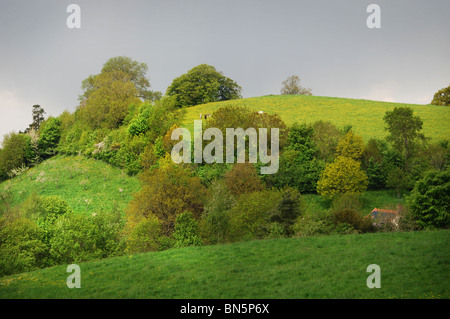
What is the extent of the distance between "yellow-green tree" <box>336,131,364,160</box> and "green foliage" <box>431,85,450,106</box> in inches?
2235

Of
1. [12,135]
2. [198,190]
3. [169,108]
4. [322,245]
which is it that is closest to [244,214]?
[198,190]

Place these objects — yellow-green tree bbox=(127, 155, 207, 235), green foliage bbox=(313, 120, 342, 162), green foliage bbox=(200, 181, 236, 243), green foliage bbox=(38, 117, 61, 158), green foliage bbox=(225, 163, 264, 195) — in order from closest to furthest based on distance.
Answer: green foliage bbox=(200, 181, 236, 243) < yellow-green tree bbox=(127, 155, 207, 235) < green foliage bbox=(225, 163, 264, 195) < green foliage bbox=(313, 120, 342, 162) < green foliage bbox=(38, 117, 61, 158)

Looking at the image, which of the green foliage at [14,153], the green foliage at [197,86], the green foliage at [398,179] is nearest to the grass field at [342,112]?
the green foliage at [197,86]

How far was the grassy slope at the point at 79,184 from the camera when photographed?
5107 centimetres

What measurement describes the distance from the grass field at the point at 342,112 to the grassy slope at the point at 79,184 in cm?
1766

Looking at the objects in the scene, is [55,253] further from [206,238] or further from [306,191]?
[306,191]

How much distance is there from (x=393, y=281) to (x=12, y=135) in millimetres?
84955

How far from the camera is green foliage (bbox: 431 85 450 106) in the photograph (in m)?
87.6

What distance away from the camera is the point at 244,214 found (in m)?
32.4

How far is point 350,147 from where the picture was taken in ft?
151

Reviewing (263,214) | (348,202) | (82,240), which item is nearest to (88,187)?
(82,240)

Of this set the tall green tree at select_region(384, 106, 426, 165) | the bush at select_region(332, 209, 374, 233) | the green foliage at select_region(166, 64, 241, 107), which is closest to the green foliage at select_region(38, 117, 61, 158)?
the green foliage at select_region(166, 64, 241, 107)

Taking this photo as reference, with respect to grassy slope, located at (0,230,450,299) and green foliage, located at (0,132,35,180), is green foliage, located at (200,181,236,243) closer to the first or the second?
grassy slope, located at (0,230,450,299)

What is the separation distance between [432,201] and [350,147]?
15649 mm
